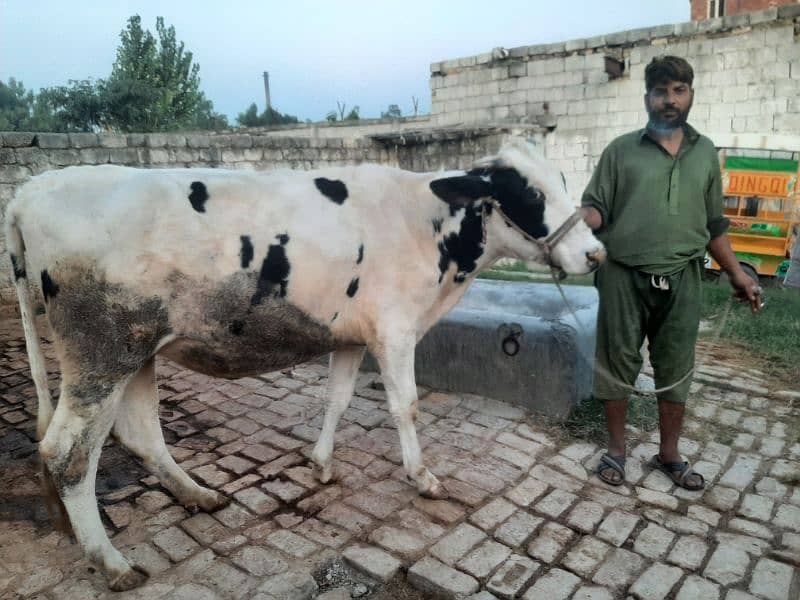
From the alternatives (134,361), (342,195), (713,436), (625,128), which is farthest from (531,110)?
(134,361)

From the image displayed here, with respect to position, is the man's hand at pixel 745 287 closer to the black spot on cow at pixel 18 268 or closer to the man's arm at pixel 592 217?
the man's arm at pixel 592 217

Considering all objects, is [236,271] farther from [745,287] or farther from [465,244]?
[745,287]

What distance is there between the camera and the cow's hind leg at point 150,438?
3.06m

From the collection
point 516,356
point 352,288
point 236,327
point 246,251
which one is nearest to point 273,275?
point 246,251

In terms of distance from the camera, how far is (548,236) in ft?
9.98

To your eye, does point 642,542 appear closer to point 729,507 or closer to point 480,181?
point 729,507

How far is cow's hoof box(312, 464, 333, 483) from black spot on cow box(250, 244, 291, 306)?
1245 mm

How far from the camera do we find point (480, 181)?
3.08 m

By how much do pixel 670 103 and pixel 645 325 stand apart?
1.21 m

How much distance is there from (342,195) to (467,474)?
5.91 ft

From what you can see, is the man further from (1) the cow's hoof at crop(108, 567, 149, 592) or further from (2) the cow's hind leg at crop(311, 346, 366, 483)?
A: (1) the cow's hoof at crop(108, 567, 149, 592)

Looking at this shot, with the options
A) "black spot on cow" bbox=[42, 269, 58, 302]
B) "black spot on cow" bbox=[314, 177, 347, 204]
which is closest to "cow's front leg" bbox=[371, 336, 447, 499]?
"black spot on cow" bbox=[314, 177, 347, 204]

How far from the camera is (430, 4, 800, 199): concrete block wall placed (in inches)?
424

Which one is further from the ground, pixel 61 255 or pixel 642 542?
pixel 61 255
